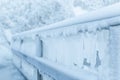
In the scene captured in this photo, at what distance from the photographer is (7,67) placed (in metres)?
6.18

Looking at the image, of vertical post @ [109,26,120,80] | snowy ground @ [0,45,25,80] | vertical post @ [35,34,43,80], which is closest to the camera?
vertical post @ [109,26,120,80]

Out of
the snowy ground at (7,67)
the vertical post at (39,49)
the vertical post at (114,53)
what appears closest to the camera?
the vertical post at (114,53)

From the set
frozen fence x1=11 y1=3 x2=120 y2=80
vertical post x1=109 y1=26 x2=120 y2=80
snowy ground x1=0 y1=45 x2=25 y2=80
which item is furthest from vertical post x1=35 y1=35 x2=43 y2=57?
vertical post x1=109 y1=26 x2=120 y2=80

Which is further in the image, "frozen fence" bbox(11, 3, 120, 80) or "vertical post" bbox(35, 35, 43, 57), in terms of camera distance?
"vertical post" bbox(35, 35, 43, 57)

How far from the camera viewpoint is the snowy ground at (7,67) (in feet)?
15.5

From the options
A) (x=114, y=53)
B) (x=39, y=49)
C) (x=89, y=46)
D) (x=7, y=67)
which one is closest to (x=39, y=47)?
(x=39, y=49)

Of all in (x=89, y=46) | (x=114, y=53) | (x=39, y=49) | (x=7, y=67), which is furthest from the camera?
Result: (x=7, y=67)

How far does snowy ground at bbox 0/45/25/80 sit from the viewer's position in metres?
4.72

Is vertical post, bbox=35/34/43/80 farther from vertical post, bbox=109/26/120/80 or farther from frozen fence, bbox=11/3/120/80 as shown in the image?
vertical post, bbox=109/26/120/80

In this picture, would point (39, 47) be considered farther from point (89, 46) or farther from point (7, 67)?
point (7, 67)

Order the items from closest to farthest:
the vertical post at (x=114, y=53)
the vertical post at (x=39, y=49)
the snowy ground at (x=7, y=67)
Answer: the vertical post at (x=114, y=53) < the vertical post at (x=39, y=49) < the snowy ground at (x=7, y=67)

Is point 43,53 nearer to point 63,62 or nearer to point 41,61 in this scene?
point 41,61

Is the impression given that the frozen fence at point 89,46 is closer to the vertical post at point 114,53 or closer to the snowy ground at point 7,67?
the vertical post at point 114,53

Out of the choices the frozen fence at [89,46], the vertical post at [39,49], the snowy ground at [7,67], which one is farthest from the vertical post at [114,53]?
the snowy ground at [7,67]
